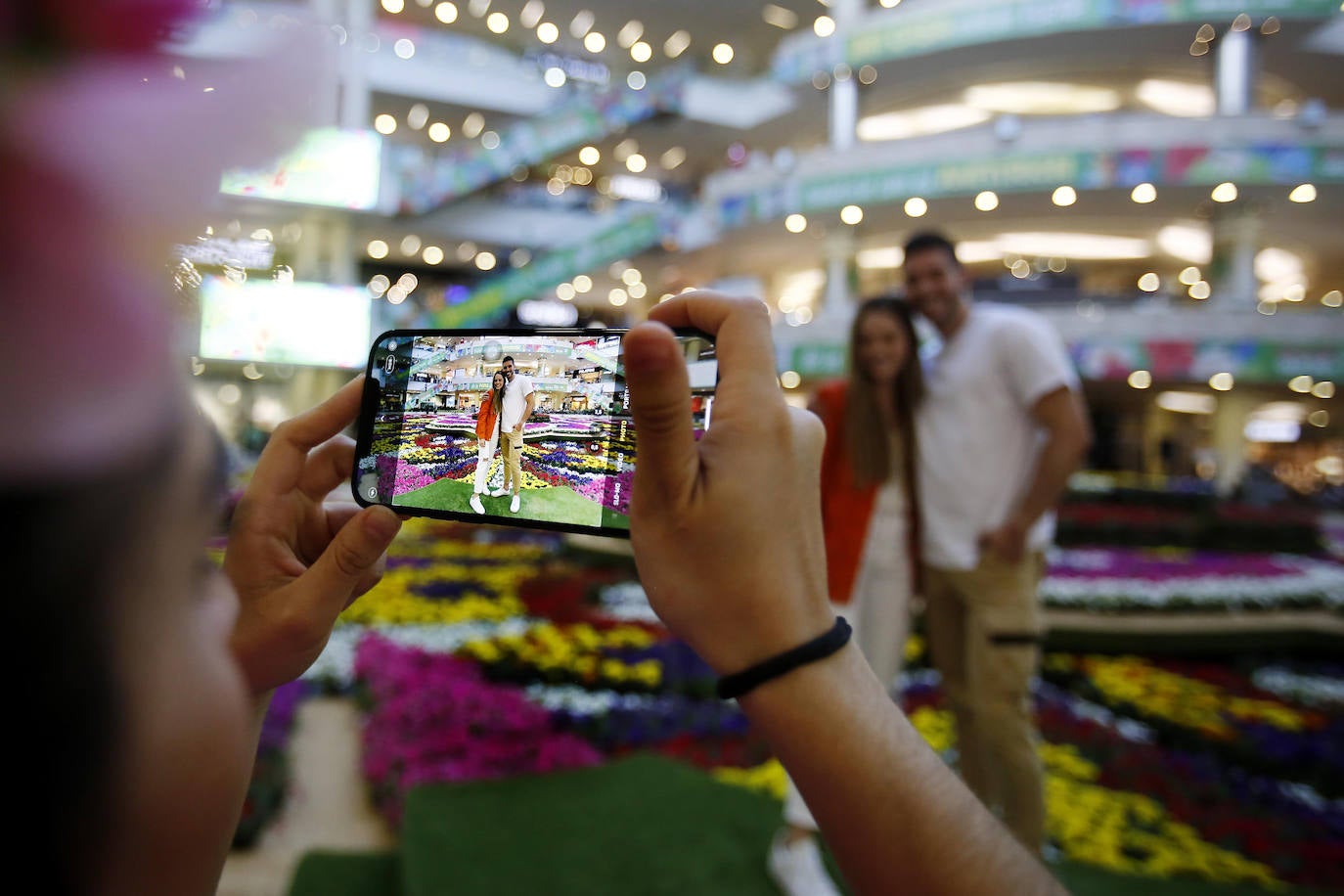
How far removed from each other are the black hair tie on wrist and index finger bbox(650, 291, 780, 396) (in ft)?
0.70

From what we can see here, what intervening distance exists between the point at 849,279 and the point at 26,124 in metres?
17.2

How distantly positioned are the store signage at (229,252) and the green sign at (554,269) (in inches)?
537

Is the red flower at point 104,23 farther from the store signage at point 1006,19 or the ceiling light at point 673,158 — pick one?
the ceiling light at point 673,158

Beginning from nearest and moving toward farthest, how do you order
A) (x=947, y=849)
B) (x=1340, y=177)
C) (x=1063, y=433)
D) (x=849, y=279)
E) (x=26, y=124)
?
(x=26, y=124)
(x=947, y=849)
(x=1063, y=433)
(x=1340, y=177)
(x=849, y=279)

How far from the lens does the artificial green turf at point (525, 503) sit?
2.67 ft

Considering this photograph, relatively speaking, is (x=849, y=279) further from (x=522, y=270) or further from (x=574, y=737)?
(x=574, y=737)

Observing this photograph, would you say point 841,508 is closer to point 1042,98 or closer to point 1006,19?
point 1006,19

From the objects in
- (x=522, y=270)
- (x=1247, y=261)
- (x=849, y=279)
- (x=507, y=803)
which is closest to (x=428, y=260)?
(x=522, y=270)

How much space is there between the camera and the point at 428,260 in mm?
18828

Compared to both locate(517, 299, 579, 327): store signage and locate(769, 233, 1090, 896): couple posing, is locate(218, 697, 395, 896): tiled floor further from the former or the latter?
locate(517, 299, 579, 327): store signage

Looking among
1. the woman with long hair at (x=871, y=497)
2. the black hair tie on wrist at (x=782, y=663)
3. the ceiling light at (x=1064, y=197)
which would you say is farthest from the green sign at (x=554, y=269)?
the black hair tie on wrist at (x=782, y=663)

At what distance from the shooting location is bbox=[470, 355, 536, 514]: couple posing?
838 mm

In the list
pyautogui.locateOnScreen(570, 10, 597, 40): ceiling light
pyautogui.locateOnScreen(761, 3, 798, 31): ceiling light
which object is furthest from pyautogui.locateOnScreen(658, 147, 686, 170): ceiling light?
pyautogui.locateOnScreen(761, 3, 798, 31): ceiling light

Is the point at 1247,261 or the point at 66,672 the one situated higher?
the point at 1247,261
